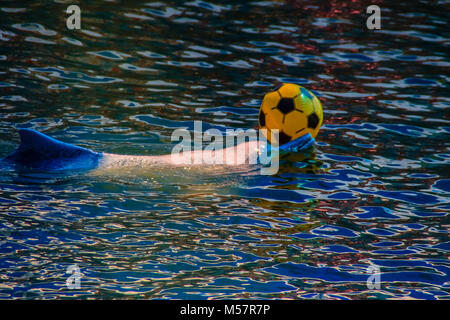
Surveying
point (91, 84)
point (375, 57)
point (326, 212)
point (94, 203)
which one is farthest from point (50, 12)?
point (326, 212)

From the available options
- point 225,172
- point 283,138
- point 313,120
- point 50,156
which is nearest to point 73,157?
point 50,156

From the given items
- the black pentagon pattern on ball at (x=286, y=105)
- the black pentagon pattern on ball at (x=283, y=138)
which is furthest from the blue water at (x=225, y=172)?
the black pentagon pattern on ball at (x=286, y=105)

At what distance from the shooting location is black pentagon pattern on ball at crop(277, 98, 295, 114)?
7.36 metres

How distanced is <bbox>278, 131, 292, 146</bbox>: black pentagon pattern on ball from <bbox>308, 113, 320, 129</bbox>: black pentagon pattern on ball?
0.30m

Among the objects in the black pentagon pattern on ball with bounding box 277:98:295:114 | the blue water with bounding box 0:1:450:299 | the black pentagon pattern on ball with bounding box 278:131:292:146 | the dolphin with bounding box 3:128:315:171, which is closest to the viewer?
the blue water with bounding box 0:1:450:299

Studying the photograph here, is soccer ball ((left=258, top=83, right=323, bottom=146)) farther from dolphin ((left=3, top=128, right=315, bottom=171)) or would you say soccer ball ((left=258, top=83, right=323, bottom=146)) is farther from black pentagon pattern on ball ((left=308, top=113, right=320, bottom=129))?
dolphin ((left=3, top=128, right=315, bottom=171))

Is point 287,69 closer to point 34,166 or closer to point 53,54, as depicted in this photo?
point 53,54

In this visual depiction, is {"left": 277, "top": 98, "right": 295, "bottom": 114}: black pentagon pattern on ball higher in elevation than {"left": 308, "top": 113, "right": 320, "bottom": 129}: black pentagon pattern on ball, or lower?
higher

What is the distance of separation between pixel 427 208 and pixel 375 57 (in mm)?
5530

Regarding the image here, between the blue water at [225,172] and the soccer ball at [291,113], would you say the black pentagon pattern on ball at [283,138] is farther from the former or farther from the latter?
the blue water at [225,172]

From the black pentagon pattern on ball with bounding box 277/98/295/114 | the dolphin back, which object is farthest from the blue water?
the black pentagon pattern on ball with bounding box 277/98/295/114

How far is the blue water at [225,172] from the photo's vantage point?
520 centimetres

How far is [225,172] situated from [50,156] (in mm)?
1968

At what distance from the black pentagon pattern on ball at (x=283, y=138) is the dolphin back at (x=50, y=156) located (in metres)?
2.14
